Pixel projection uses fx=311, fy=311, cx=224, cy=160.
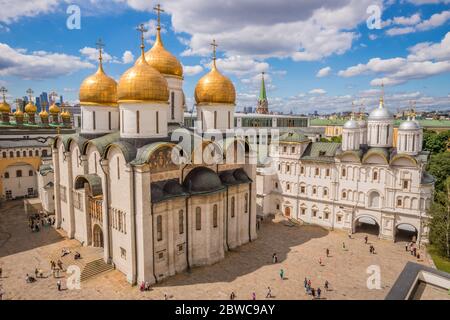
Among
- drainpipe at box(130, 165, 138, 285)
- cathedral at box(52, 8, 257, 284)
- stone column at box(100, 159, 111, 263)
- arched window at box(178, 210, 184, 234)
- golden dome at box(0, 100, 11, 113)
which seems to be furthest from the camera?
golden dome at box(0, 100, 11, 113)

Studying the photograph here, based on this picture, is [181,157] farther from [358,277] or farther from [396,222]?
[396,222]

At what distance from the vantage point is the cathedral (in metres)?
18.7

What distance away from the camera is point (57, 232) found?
27047mm

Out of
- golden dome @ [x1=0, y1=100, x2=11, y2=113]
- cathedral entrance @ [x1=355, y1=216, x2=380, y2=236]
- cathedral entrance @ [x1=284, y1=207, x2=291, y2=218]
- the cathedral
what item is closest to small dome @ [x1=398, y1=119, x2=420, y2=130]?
cathedral entrance @ [x1=355, y1=216, x2=380, y2=236]

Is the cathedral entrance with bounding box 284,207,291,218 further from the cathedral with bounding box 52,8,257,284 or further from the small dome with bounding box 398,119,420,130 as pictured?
the small dome with bounding box 398,119,420,130

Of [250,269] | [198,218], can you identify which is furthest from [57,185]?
[250,269]

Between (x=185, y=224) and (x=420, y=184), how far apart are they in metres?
19.2

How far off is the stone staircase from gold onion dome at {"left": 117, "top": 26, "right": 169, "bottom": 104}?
1091 cm

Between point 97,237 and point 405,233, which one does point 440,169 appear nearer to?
point 405,233

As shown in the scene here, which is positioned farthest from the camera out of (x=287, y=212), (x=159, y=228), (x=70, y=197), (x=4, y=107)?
(x=4, y=107)

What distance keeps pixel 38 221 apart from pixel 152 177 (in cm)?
1748

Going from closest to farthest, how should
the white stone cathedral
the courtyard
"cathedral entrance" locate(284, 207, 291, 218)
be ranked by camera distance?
the courtyard < the white stone cathedral < "cathedral entrance" locate(284, 207, 291, 218)

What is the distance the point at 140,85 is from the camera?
20.1 m
